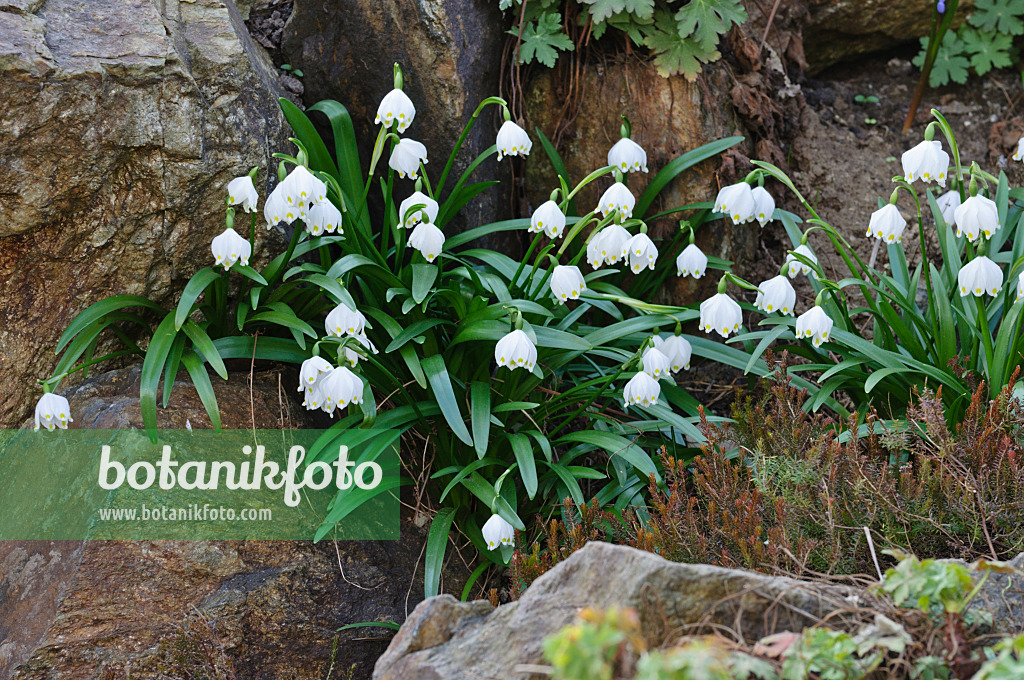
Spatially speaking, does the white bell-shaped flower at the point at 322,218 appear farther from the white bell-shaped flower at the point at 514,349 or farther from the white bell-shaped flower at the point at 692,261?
the white bell-shaped flower at the point at 692,261

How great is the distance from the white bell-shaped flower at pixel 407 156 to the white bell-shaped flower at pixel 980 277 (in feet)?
6.30

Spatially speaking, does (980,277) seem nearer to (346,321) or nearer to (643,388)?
(643,388)

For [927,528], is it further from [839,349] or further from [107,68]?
[107,68]

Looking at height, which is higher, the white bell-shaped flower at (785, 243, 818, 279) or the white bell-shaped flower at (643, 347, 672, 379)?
the white bell-shaped flower at (785, 243, 818, 279)

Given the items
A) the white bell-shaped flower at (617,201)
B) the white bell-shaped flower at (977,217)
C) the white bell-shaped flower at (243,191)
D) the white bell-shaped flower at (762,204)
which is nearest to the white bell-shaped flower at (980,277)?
the white bell-shaped flower at (977,217)

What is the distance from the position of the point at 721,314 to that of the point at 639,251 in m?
0.35

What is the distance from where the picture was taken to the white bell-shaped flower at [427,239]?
2.70 m

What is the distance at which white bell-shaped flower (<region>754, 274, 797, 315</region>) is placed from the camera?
2.73 m

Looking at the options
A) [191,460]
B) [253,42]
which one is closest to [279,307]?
[191,460]

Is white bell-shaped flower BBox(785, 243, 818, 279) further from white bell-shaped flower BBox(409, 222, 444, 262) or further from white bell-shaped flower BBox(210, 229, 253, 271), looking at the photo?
white bell-shaped flower BBox(210, 229, 253, 271)

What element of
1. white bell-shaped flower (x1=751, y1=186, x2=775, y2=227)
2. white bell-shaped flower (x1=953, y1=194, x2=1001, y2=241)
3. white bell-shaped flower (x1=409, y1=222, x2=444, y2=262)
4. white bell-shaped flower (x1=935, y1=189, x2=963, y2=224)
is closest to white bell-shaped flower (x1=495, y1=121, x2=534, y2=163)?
white bell-shaped flower (x1=409, y1=222, x2=444, y2=262)

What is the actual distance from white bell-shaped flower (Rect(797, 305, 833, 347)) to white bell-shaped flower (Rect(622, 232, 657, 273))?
0.54 meters

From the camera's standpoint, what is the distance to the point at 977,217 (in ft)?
8.55

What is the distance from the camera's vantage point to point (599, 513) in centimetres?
252
